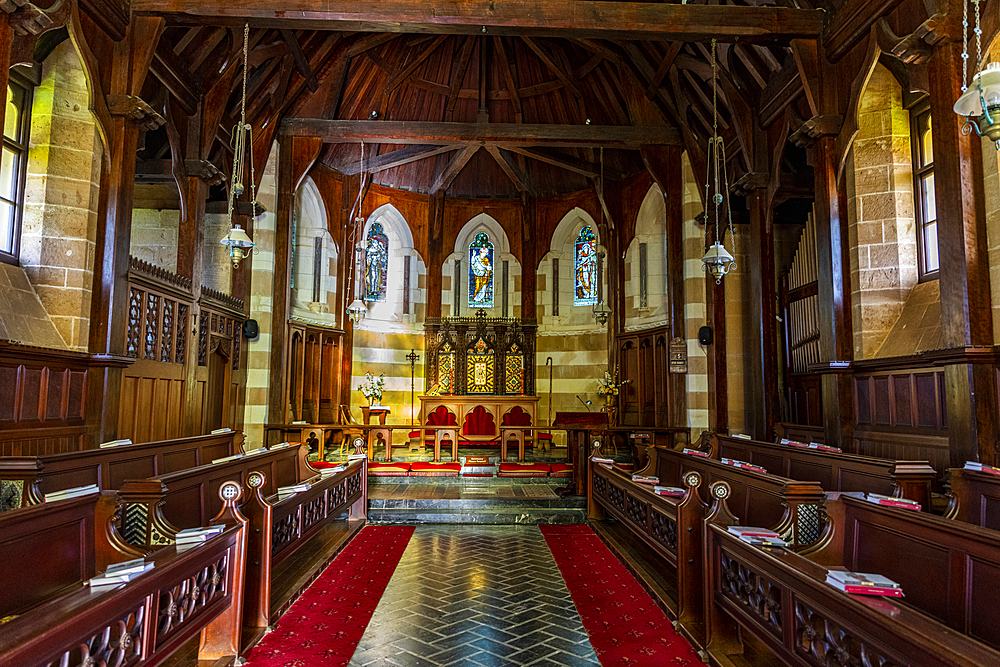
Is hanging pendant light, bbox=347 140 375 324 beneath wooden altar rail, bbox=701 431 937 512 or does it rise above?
above

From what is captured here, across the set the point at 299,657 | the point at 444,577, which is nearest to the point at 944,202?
the point at 444,577

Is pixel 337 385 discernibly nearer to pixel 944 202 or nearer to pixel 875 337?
pixel 875 337

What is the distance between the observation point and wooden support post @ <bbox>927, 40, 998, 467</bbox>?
4.72 meters

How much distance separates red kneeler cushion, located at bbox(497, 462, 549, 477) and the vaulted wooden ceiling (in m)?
5.71

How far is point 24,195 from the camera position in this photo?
6137 mm

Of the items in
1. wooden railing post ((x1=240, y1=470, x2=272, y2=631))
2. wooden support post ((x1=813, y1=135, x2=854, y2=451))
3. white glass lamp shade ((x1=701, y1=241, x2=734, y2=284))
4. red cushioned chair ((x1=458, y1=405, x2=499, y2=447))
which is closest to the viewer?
wooden railing post ((x1=240, y1=470, x2=272, y2=631))

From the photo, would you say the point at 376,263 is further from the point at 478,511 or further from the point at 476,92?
the point at 478,511

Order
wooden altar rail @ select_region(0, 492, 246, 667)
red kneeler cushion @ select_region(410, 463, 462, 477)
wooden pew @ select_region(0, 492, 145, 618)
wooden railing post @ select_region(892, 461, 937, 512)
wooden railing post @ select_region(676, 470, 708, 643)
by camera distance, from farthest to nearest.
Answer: red kneeler cushion @ select_region(410, 463, 462, 477), wooden railing post @ select_region(892, 461, 937, 512), wooden railing post @ select_region(676, 470, 708, 643), wooden pew @ select_region(0, 492, 145, 618), wooden altar rail @ select_region(0, 492, 246, 667)

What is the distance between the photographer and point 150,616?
2.51 m

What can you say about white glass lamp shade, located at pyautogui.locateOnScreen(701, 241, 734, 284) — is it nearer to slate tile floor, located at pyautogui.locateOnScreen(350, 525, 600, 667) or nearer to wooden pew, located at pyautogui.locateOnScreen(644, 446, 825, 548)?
wooden pew, located at pyautogui.locateOnScreen(644, 446, 825, 548)

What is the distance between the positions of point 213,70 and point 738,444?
8.40m

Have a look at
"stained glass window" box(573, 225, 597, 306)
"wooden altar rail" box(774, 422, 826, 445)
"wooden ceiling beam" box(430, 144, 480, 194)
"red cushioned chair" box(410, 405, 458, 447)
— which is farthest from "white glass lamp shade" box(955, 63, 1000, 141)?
"stained glass window" box(573, 225, 597, 306)

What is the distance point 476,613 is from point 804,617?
2.51 metres

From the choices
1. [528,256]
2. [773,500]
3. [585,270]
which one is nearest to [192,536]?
[773,500]
